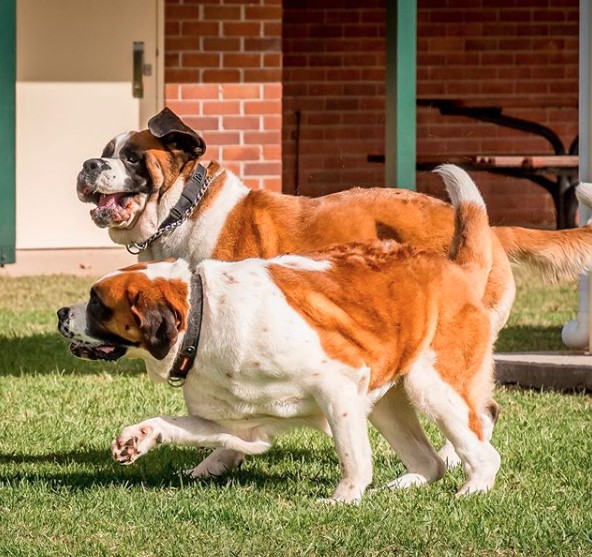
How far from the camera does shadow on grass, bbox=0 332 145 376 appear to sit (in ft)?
30.4

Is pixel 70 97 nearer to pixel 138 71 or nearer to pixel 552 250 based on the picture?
pixel 138 71

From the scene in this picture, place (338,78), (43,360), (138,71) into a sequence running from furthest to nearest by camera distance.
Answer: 1. (338,78)
2. (138,71)
3. (43,360)

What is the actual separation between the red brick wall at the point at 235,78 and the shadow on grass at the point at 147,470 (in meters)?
7.33

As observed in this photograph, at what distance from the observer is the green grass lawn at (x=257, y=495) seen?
198 inches

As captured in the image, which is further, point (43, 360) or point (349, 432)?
point (43, 360)

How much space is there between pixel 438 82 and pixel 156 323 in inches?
488

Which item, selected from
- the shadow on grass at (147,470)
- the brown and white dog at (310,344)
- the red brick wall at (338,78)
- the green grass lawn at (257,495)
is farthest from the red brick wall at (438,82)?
the brown and white dog at (310,344)

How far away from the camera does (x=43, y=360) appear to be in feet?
31.6

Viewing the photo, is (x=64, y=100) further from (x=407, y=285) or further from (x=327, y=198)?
(x=407, y=285)

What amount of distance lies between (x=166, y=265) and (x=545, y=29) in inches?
503

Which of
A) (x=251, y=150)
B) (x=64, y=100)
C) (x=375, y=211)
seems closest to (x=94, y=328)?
(x=375, y=211)

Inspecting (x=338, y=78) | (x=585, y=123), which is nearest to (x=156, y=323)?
(x=585, y=123)

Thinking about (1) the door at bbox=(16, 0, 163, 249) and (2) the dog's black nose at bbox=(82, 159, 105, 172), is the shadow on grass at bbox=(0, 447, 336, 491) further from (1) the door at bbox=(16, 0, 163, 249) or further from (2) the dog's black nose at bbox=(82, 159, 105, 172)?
(1) the door at bbox=(16, 0, 163, 249)

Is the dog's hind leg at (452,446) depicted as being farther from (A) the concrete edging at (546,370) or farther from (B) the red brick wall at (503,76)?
(B) the red brick wall at (503,76)
